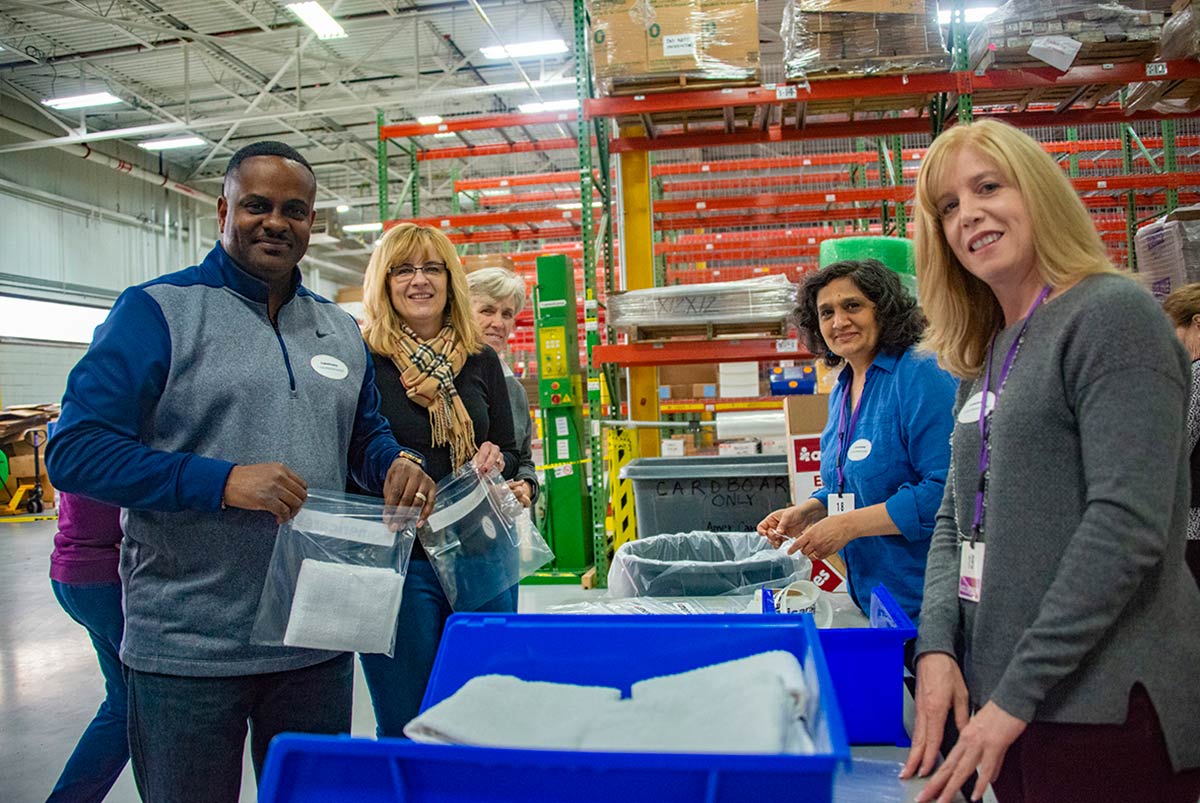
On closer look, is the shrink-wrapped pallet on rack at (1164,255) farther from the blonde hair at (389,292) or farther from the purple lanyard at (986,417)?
the purple lanyard at (986,417)

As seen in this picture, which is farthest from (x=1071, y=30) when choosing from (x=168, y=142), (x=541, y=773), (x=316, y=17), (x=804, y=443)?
(x=168, y=142)

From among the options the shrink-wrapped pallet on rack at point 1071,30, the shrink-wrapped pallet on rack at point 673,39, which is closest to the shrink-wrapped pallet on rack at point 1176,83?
the shrink-wrapped pallet on rack at point 1071,30

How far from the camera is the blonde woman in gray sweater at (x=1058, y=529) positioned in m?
0.90

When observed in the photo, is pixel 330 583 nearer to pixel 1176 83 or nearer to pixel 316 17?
pixel 1176 83

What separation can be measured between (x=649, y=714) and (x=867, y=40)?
3.91 m

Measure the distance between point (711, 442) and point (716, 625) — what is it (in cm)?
1064

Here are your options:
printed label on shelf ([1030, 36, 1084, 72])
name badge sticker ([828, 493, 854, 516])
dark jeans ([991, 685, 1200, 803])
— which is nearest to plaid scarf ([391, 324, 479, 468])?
name badge sticker ([828, 493, 854, 516])

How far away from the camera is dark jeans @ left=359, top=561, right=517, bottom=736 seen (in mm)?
1752

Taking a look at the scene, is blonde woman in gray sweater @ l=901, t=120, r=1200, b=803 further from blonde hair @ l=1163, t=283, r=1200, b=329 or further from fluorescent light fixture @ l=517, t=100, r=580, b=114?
fluorescent light fixture @ l=517, t=100, r=580, b=114

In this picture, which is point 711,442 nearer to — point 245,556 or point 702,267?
point 702,267

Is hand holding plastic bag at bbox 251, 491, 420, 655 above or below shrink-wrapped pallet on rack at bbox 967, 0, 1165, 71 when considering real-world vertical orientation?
below

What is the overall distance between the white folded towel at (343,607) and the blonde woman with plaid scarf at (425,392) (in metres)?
0.43

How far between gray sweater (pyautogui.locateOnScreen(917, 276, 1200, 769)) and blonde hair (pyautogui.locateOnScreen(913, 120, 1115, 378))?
61 mm

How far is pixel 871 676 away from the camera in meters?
1.12
